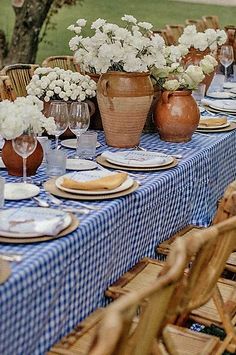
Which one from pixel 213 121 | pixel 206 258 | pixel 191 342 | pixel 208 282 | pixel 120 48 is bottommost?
pixel 191 342

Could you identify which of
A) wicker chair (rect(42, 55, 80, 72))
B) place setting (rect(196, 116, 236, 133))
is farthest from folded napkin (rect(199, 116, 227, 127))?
wicker chair (rect(42, 55, 80, 72))

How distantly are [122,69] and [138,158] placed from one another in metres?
0.38

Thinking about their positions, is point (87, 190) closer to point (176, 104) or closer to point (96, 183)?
point (96, 183)

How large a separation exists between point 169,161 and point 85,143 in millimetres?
327

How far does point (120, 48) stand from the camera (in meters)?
2.81

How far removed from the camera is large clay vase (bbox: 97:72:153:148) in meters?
2.86

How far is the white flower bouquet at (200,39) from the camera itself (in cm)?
392

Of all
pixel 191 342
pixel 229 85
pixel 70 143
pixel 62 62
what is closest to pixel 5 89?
pixel 70 143

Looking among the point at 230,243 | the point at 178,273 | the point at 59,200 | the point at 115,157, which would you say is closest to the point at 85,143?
the point at 115,157

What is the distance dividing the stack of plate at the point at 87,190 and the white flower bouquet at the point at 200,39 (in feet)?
5.35

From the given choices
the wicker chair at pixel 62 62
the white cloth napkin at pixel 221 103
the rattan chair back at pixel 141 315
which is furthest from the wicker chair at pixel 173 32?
the rattan chair back at pixel 141 315

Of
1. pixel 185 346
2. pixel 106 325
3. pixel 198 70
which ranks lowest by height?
pixel 185 346

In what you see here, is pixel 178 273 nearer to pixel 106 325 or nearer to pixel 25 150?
pixel 106 325

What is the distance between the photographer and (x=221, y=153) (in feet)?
10.6
